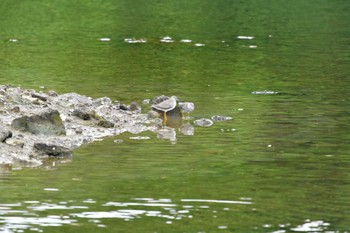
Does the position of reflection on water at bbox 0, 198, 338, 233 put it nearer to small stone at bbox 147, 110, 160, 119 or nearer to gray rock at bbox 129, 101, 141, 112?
small stone at bbox 147, 110, 160, 119

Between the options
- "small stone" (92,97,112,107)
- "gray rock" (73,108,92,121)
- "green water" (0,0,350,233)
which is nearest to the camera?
"green water" (0,0,350,233)

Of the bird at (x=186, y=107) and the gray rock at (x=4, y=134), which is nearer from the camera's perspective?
the gray rock at (x=4, y=134)

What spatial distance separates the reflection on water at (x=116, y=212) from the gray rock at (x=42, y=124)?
14.4 ft

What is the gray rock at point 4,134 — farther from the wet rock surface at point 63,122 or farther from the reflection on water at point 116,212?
the reflection on water at point 116,212

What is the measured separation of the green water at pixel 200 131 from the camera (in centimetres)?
1388

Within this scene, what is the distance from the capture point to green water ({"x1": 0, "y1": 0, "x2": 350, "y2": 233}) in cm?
1388

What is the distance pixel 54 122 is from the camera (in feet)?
61.9

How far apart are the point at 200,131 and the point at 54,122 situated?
106 inches

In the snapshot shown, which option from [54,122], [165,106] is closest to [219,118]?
[165,106]

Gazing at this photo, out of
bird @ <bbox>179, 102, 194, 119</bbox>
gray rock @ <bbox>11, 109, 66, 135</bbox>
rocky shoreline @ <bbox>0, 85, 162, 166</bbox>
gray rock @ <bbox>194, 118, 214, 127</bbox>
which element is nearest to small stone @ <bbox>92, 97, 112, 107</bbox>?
rocky shoreline @ <bbox>0, 85, 162, 166</bbox>

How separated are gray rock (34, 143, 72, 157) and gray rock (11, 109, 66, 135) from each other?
124 cm

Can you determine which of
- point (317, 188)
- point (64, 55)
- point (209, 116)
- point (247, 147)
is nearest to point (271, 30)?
point (64, 55)

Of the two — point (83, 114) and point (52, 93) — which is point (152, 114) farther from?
point (52, 93)

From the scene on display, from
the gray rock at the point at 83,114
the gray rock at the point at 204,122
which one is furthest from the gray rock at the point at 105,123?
the gray rock at the point at 204,122
